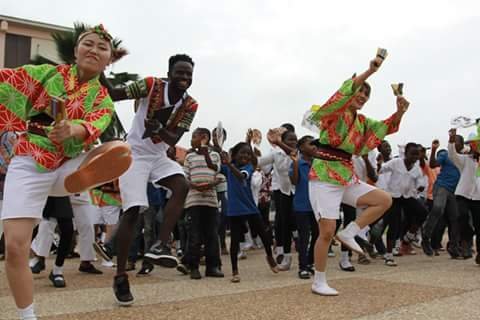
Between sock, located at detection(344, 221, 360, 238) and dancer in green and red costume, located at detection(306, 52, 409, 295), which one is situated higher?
dancer in green and red costume, located at detection(306, 52, 409, 295)

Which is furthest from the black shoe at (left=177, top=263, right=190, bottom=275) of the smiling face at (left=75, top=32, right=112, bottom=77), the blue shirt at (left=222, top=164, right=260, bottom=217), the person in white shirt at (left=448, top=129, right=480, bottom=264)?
the person in white shirt at (left=448, top=129, right=480, bottom=264)

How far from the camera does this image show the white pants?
6.31m

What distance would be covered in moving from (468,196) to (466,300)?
3502 mm

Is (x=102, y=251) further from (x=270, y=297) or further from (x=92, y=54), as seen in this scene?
(x=92, y=54)

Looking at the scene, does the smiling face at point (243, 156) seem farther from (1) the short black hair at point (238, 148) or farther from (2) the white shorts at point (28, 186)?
(2) the white shorts at point (28, 186)

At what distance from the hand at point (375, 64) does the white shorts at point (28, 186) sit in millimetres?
2645

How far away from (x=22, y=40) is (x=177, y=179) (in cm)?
2555

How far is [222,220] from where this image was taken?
9734 mm

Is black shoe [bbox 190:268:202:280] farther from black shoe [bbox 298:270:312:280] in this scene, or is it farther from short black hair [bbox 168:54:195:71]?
Result: short black hair [bbox 168:54:195:71]

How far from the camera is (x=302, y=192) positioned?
6742mm

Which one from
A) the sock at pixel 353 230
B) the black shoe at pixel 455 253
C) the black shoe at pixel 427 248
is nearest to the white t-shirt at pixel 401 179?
the black shoe at pixel 427 248

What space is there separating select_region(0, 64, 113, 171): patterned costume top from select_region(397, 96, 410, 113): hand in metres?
2.97

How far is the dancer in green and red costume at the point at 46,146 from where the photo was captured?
3.15 meters

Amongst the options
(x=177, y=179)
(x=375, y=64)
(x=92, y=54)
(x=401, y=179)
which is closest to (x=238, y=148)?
(x=177, y=179)
